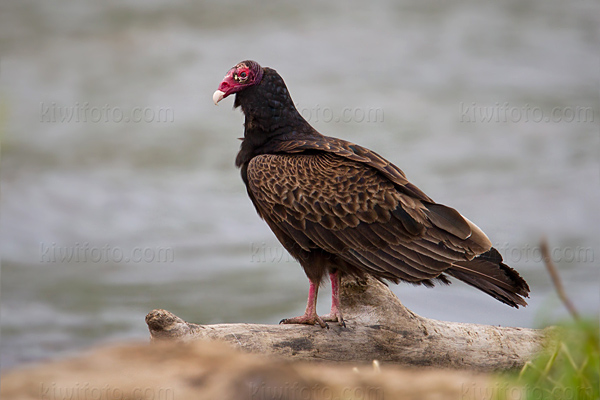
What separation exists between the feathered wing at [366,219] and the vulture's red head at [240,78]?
66cm

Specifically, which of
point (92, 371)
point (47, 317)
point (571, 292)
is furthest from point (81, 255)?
point (92, 371)

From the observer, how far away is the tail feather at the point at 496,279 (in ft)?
18.9

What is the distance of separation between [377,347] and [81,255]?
9340 mm

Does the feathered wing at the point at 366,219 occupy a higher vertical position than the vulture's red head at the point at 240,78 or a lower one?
lower

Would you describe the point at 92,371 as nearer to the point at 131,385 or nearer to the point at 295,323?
the point at 131,385
